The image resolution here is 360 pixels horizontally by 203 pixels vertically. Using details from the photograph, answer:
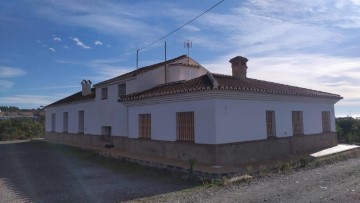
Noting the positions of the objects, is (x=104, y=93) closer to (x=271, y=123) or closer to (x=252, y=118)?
(x=252, y=118)

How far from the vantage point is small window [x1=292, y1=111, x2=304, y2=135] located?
58.3ft

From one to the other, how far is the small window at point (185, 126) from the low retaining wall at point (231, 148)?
326 millimetres

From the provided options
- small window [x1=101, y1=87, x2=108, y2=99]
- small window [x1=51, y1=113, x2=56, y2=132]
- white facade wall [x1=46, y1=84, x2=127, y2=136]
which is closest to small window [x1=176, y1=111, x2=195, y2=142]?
white facade wall [x1=46, y1=84, x2=127, y2=136]

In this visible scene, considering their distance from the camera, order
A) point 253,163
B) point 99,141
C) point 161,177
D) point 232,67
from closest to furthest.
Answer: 1. point 161,177
2. point 253,163
3. point 232,67
4. point 99,141

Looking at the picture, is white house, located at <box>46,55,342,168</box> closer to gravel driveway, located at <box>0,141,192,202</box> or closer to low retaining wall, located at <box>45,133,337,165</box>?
low retaining wall, located at <box>45,133,337,165</box>

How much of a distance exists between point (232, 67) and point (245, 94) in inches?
185

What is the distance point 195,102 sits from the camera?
557 inches

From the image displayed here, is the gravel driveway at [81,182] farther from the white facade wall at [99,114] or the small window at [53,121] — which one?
the small window at [53,121]

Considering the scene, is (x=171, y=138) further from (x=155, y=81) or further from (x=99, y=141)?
(x=99, y=141)

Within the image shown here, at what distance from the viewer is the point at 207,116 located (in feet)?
44.5

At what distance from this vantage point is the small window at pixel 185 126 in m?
14.5

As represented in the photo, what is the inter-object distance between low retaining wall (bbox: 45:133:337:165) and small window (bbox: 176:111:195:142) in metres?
0.33

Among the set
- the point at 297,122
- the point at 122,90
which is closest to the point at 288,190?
the point at 297,122

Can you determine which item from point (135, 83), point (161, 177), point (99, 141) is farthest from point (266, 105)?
point (99, 141)
